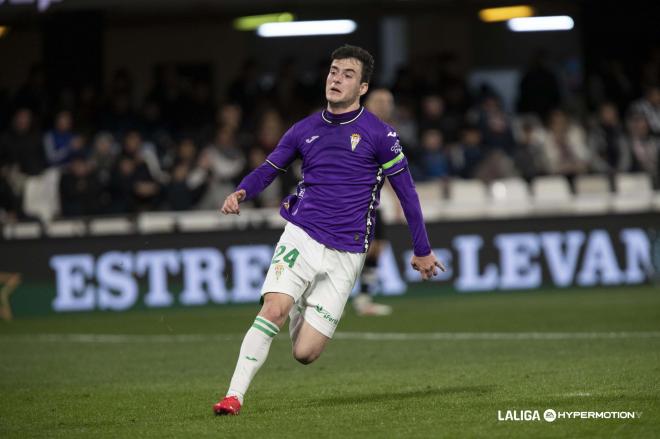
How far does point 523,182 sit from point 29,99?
8.16 metres

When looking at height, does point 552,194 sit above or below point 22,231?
above

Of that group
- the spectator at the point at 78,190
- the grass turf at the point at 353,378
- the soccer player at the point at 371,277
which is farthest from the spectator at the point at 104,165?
the soccer player at the point at 371,277

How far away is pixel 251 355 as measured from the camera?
297 inches

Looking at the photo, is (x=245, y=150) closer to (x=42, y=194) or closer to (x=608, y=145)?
(x=42, y=194)

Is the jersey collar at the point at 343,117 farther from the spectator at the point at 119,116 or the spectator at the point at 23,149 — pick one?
the spectator at the point at 119,116

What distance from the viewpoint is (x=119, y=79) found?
69.5ft

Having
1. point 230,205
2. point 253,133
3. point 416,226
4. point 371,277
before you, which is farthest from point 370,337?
point 253,133

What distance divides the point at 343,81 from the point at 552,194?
11821 millimetres

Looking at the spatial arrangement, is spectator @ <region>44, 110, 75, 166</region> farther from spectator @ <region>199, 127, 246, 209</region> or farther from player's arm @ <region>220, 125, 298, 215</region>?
player's arm @ <region>220, 125, 298, 215</region>

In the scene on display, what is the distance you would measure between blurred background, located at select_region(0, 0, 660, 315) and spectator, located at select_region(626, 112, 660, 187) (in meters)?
0.03

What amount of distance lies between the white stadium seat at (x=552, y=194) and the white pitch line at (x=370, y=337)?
613 cm

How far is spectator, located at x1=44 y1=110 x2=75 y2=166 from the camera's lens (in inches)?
725

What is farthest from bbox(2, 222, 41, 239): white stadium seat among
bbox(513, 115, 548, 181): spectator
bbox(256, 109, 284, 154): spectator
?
bbox(513, 115, 548, 181): spectator

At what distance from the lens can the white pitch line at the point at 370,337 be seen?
12.0m
